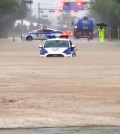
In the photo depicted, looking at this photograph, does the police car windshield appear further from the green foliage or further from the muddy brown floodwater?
the green foliage

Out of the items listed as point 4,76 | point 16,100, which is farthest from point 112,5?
point 16,100

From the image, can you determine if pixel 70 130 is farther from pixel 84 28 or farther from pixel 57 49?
pixel 84 28

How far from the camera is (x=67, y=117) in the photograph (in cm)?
1364

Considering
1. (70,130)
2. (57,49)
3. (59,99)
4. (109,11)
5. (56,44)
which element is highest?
(109,11)

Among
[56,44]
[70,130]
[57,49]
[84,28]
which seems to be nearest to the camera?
[70,130]

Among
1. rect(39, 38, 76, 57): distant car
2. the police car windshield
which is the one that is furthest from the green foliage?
rect(39, 38, 76, 57): distant car

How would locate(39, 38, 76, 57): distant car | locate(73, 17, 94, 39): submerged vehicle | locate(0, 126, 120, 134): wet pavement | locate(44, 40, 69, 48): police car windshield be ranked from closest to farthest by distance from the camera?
locate(0, 126, 120, 134): wet pavement
locate(39, 38, 76, 57): distant car
locate(44, 40, 69, 48): police car windshield
locate(73, 17, 94, 39): submerged vehicle

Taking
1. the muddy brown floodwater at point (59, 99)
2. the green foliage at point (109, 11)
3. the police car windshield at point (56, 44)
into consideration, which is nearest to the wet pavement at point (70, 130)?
the muddy brown floodwater at point (59, 99)

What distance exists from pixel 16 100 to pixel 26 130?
4.89 meters

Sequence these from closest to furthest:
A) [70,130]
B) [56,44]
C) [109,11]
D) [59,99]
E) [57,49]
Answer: [70,130] < [59,99] < [57,49] < [56,44] < [109,11]

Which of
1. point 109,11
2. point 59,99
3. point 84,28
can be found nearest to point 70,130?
point 59,99

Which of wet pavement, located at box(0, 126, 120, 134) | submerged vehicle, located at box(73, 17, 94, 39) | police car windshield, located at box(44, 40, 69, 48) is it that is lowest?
submerged vehicle, located at box(73, 17, 94, 39)

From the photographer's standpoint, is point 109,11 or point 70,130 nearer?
point 70,130

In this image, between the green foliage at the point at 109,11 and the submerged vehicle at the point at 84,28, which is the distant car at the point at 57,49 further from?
the submerged vehicle at the point at 84,28
